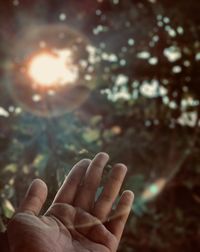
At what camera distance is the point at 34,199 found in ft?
5.35

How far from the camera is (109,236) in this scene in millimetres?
1697

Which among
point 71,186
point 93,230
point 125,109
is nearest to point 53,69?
point 125,109

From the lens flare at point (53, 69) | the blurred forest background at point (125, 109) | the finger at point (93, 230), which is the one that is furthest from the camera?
the lens flare at point (53, 69)

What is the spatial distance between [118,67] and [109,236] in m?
2.33

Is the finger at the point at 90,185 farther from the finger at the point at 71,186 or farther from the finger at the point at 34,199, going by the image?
the finger at the point at 34,199

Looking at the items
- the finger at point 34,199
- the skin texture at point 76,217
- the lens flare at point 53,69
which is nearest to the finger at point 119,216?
the skin texture at point 76,217

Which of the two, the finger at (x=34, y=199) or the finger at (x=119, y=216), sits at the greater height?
the finger at (x=34, y=199)

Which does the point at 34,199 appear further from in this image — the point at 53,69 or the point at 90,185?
the point at 53,69

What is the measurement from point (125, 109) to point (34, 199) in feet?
8.74

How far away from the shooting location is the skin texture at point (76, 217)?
153 cm

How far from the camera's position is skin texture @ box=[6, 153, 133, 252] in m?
1.53

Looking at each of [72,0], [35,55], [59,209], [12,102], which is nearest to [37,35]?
[35,55]

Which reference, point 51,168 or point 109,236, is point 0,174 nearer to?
point 51,168

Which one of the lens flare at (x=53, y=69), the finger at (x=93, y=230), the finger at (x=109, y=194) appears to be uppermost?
the lens flare at (x=53, y=69)
